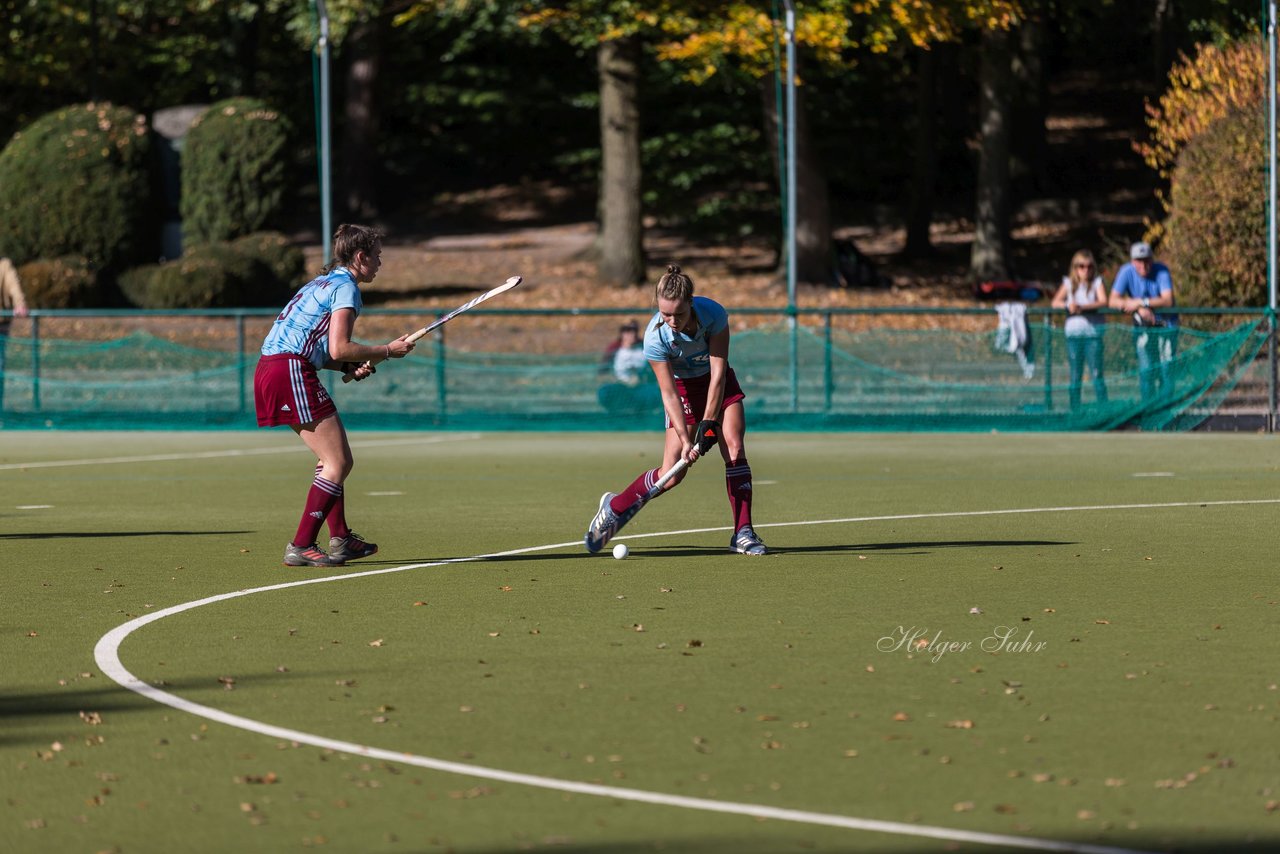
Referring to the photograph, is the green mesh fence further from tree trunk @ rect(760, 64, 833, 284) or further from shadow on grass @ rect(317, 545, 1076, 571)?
shadow on grass @ rect(317, 545, 1076, 571)

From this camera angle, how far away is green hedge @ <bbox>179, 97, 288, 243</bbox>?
38000mm

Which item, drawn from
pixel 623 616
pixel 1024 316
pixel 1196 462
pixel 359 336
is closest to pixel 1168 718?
pixel 623 616

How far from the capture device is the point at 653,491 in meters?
11.5

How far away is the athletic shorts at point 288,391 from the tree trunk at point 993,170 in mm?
28355

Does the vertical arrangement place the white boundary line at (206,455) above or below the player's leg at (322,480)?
below

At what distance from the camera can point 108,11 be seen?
4859 centimetres

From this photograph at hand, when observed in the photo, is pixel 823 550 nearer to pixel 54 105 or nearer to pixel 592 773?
pixel 592 773

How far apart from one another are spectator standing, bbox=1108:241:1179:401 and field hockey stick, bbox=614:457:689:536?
12049 mm

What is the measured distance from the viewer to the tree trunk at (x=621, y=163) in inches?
1446

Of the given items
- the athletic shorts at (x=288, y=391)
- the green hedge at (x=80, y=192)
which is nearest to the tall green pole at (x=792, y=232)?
the athletic shorts at (x=288, y=391)

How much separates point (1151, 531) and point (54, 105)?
4542 centimetres

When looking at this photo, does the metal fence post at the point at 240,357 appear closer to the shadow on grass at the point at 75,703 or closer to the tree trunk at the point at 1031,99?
the tree trunk at the point at 1031,99

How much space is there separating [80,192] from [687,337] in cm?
2755

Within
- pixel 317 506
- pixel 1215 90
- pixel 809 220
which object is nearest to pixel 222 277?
pixel 809 220
